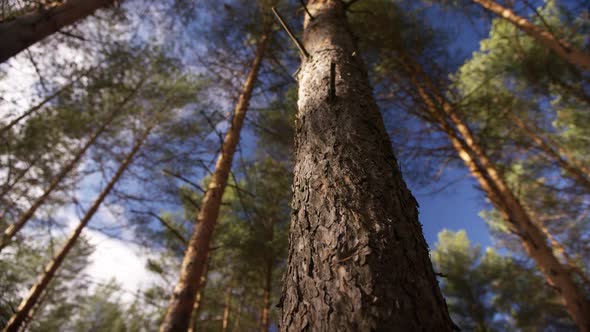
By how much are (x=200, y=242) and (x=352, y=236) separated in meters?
3.01

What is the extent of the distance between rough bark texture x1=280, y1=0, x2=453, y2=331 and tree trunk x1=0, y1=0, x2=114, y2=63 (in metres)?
2.73

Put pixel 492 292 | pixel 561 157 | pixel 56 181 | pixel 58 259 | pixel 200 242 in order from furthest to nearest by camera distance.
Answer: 1. pixel 492 292
2. pixel 561 157
3. pixel 56 181
4. pixel 58 259
5. pixel 200 242

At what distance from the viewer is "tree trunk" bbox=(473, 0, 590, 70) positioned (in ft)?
16.1

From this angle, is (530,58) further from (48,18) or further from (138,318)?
(138,318)

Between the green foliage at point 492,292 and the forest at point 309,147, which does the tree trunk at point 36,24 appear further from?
the green foliage at point 492,292

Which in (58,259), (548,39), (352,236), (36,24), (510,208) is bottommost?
(352,236)

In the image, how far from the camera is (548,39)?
5203 mm

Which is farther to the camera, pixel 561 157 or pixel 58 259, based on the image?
pixel 561 157

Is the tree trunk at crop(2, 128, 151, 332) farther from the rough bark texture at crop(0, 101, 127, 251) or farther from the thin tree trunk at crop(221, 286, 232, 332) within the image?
the thin tree trunk at crop(221, 286, 232, 332)

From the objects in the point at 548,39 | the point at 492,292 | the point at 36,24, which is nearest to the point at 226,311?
the point at 36,24

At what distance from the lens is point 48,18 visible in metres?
2.62

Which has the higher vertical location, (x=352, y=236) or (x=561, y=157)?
(x=561, y=157)

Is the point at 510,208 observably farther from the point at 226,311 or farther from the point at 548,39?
the point at 226,311

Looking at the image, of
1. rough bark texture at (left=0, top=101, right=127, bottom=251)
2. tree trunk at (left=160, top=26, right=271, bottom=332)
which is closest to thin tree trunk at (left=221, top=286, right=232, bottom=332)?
rough bark texture at (left=0, top=101, right=127, bottom=251)
